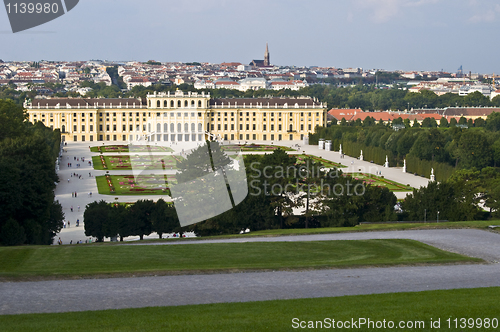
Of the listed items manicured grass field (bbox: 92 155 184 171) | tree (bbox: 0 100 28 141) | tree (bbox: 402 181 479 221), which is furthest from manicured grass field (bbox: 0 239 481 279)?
manicured grass field (bbox: 92 155 184 171)

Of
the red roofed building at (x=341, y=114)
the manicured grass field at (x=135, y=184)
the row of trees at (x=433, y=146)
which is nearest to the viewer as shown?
the manicured grass field at (x=135, y=184)

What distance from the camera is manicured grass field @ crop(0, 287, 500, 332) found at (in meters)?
10.3

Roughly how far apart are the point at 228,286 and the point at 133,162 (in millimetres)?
50846

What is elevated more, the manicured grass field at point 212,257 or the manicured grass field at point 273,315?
the manicured grass field at point 273,315

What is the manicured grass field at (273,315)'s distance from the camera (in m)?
10.3

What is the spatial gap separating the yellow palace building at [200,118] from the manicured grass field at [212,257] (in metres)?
72.8

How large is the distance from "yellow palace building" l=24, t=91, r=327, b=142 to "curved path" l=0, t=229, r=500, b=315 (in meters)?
77.1

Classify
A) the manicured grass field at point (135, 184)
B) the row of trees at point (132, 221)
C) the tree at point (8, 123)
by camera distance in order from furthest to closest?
the manicured grass field at point (135, 184) < the tree at point (8, 123) < the row of trees at point (132, 221)

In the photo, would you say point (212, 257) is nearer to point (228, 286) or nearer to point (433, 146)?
point (228, 286)

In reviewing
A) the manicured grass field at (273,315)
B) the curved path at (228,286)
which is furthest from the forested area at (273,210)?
the manicured grass field at (273,315)

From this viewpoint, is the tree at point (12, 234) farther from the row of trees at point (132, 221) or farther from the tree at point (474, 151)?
the tree at point (474, 151)

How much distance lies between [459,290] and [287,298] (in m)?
3.58

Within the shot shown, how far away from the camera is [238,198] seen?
2917 centimetres

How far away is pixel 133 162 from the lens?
6350cm
